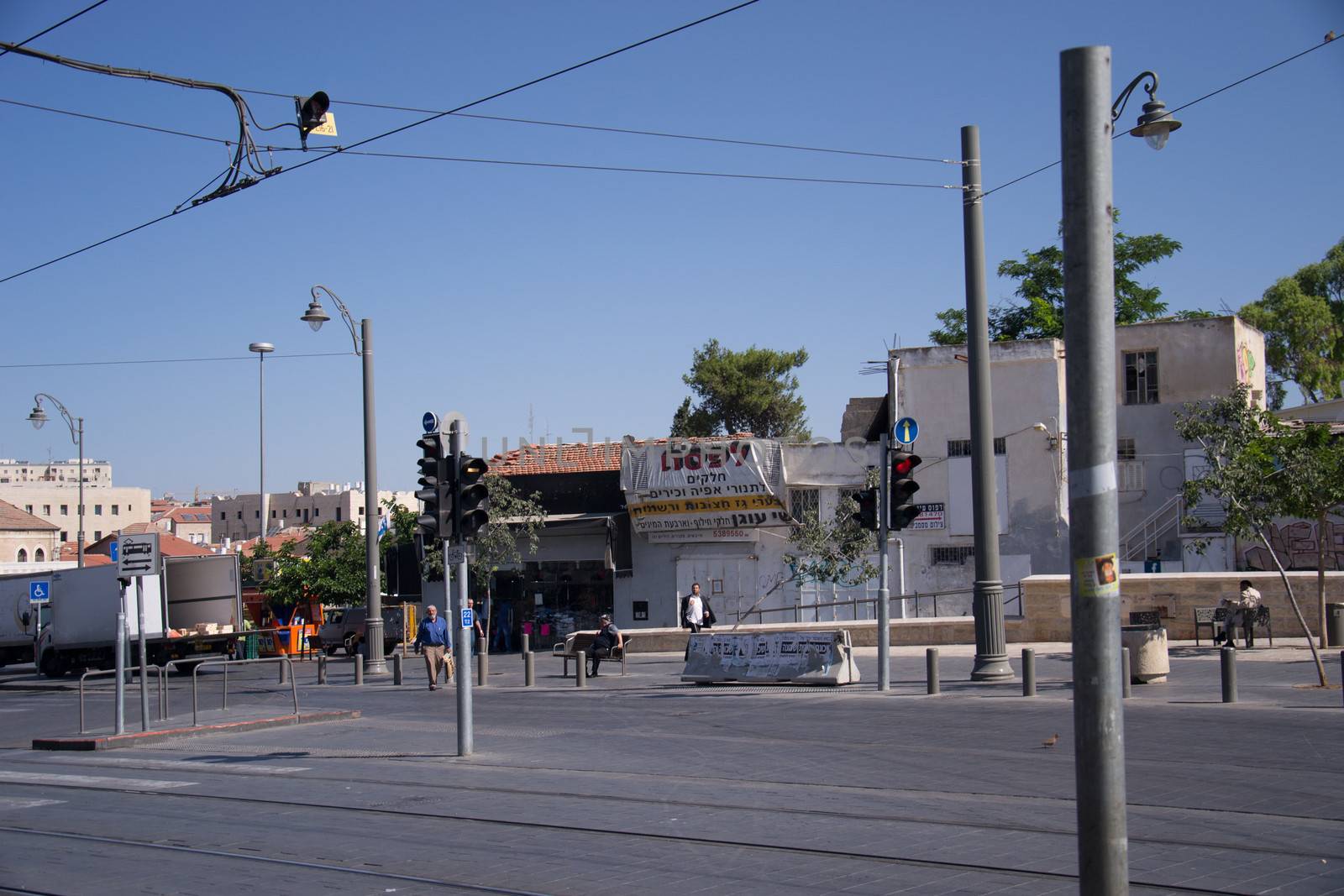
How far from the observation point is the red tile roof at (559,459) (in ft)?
134

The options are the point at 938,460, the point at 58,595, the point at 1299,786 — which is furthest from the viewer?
the point at 938,460

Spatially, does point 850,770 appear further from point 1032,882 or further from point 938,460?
point 938,460

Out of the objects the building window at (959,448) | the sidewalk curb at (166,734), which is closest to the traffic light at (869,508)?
the sidewalk curb at (166,734)

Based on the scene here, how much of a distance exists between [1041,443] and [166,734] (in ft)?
85.8

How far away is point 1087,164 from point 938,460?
34.0 metres

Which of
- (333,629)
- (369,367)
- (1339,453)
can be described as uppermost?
(369,367)

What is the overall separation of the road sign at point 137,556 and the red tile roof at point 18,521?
233 feet

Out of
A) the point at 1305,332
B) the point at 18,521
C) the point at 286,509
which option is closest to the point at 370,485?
the point at 1305,332

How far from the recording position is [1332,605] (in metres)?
23.9

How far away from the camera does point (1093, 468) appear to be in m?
4.44

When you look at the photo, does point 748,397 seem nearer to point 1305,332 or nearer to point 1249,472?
point 1305,332

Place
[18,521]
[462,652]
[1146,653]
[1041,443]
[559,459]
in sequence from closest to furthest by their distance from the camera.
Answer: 1. [462,652]
2. [1146,653]
3. [1041,443]
4. [559,459]
5. [18,521]

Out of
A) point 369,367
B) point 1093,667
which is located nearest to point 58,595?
point 369,367

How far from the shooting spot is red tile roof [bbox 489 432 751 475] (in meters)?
40.8
